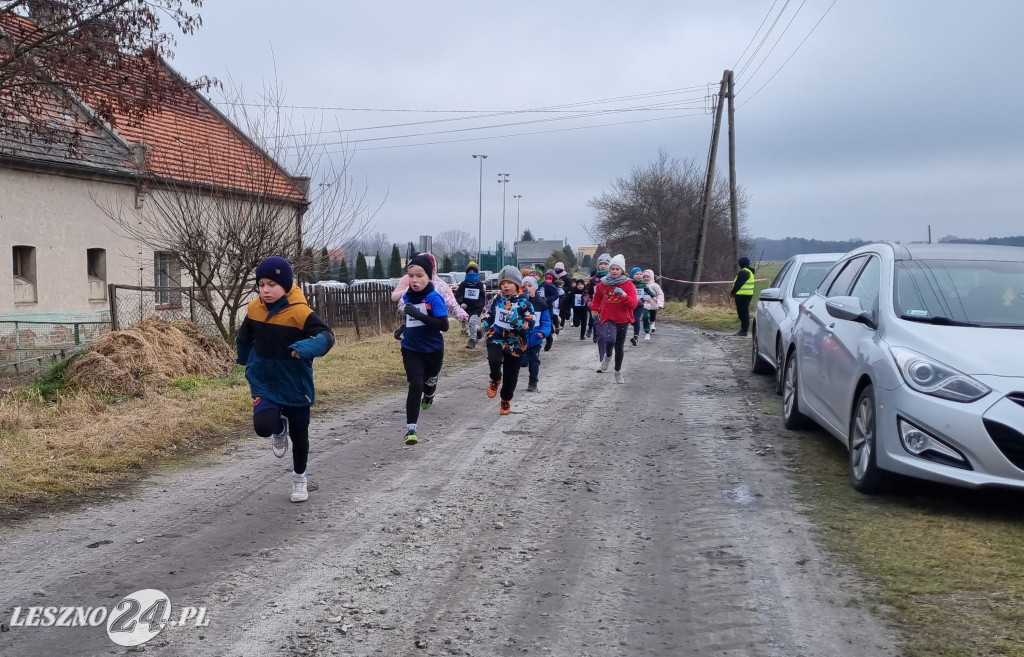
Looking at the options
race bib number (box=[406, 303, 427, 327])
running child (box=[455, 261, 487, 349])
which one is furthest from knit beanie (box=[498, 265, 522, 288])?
running child (box=[455, 261, 487, 349])

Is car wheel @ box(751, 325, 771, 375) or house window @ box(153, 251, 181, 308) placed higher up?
house window @ box(153, 251, 181, 308)

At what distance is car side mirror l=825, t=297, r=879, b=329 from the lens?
6258 millimetres

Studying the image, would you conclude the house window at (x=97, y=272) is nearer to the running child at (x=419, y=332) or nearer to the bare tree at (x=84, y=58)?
the bare tree at (x=84, y=58)

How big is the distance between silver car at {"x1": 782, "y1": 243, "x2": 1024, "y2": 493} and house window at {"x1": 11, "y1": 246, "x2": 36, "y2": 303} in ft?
59.5

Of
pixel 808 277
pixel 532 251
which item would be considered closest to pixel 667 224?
pixel 532 251

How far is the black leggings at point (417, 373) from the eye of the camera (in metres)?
8.06

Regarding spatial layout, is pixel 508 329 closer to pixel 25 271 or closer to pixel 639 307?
pixel 639 307

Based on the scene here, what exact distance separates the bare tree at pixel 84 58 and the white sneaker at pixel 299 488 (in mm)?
6506

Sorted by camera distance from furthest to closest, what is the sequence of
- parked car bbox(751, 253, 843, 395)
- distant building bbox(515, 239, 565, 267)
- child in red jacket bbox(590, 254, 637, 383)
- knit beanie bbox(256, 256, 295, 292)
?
1. distant building bbox(515, 239, 565, 267)
2. child in red jacket bbox(590, 254, 637, 383)
3. parked car bbox(751, 253, 843, 395)
4. knit beanie bbox(256, 256, 295, 292)

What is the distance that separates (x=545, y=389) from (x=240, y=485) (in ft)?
19.4

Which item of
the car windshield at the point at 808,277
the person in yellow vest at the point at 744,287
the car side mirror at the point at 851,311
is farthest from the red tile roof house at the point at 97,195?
the car side mirror at the point at 851,311

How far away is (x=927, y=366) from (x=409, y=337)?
448cm

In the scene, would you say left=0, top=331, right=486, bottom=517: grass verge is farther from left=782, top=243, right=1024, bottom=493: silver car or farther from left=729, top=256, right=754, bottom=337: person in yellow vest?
left=729, top=256, right=754, bottom=337: person in yellow vest

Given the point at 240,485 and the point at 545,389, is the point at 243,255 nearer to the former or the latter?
the point at 545,389
